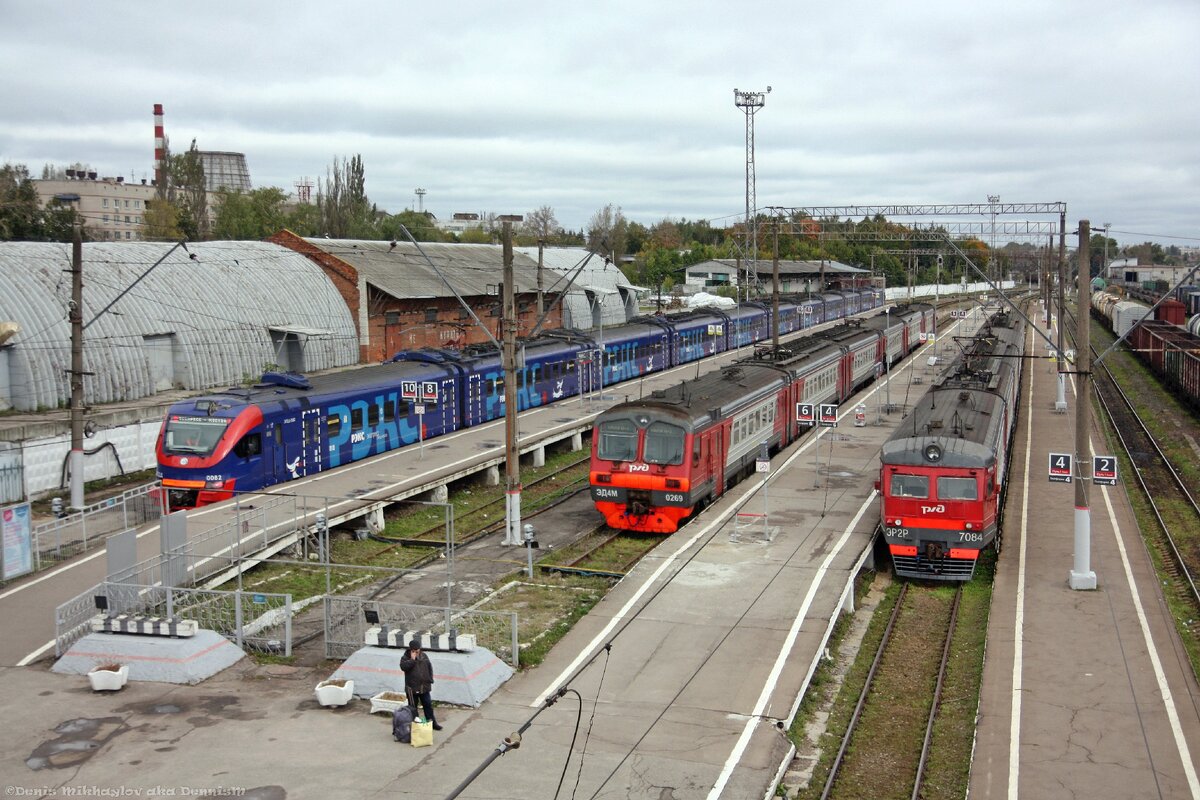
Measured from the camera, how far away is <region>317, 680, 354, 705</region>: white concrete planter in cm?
1427

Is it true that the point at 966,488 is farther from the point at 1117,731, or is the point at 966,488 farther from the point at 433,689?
the point at 433,689

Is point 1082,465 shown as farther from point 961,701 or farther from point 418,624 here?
point 418,624

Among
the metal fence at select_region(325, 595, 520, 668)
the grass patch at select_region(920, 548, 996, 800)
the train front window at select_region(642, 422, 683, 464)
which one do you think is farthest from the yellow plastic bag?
the train front window at select_region(642, 422, 683, 464)

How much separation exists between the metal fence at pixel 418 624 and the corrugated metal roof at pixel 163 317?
663 inches

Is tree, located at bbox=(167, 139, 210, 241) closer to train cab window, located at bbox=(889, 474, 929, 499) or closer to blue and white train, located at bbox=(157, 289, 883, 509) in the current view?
blue and white train, located at bbox=(157, 289, 883, 509)

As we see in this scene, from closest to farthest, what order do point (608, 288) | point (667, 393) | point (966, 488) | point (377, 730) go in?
1. point (377, 730)
2. point (966, 488)
3. point (667, 393)
4. point (608, 288)

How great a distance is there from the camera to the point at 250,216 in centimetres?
8794

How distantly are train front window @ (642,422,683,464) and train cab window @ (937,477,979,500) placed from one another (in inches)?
216

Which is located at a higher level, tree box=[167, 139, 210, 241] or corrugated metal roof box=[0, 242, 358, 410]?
tree box=[167, 139, 210, 241]

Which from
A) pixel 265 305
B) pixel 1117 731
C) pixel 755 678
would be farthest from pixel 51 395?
pixel 1117 731

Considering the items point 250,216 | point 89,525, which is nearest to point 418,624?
point 89,525

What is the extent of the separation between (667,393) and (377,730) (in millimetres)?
14076

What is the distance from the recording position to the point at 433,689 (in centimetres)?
1465

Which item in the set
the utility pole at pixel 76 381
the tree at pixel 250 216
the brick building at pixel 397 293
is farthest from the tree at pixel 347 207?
the utility pole at pixel 76 381
